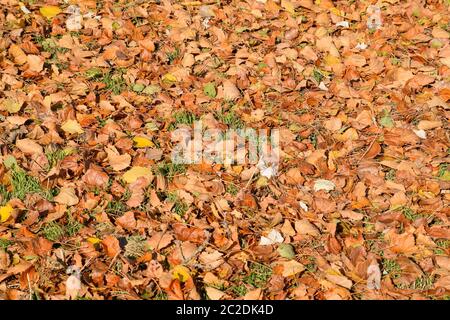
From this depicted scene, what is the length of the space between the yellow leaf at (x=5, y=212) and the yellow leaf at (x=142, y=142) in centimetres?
80

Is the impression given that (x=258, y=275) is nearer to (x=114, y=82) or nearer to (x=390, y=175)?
(x=390, y=175)

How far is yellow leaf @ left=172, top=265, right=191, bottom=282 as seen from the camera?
2.78m

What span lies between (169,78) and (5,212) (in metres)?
1.49

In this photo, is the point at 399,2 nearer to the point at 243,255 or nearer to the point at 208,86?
the point at 208,86

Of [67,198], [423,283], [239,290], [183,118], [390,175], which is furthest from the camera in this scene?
[183,118]

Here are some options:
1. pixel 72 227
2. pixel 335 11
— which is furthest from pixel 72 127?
pixel 335 11

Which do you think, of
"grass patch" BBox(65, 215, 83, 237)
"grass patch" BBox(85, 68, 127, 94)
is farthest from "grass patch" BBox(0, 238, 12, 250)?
"grass patch" BBox(85, 68, 127, 94)

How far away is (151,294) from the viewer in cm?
272

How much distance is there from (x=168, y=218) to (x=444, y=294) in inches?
53.8

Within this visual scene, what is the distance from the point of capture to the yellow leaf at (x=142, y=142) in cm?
348

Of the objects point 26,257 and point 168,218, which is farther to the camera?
point 168,218

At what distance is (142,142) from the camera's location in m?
3.49

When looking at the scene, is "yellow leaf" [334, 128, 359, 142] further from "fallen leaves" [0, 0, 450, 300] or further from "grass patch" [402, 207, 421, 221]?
"grass patch" [402, 207, 421, 221]
